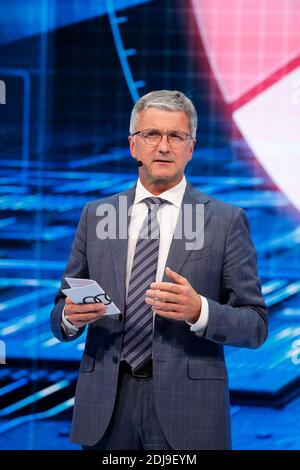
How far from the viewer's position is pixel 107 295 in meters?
2.14

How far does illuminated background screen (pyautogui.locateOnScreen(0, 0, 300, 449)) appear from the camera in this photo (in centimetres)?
366

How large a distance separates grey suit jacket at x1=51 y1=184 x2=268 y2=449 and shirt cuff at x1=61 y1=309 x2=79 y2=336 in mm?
27

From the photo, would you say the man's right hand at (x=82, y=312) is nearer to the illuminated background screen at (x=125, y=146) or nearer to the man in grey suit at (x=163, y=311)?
the man in grey suit at (x=163, y=311)

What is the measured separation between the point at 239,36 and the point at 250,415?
1985 mm

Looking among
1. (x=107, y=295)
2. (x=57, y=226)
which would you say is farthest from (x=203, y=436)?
(x=57, y=226)

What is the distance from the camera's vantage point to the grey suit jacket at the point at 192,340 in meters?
2.06

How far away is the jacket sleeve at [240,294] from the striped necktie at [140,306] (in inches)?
8.3

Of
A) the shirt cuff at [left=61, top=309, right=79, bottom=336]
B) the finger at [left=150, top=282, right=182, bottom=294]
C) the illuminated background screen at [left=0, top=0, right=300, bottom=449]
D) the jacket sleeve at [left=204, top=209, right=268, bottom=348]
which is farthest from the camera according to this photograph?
the illuminated background screen at [left=0, top=0, right=300, bottom=449]
